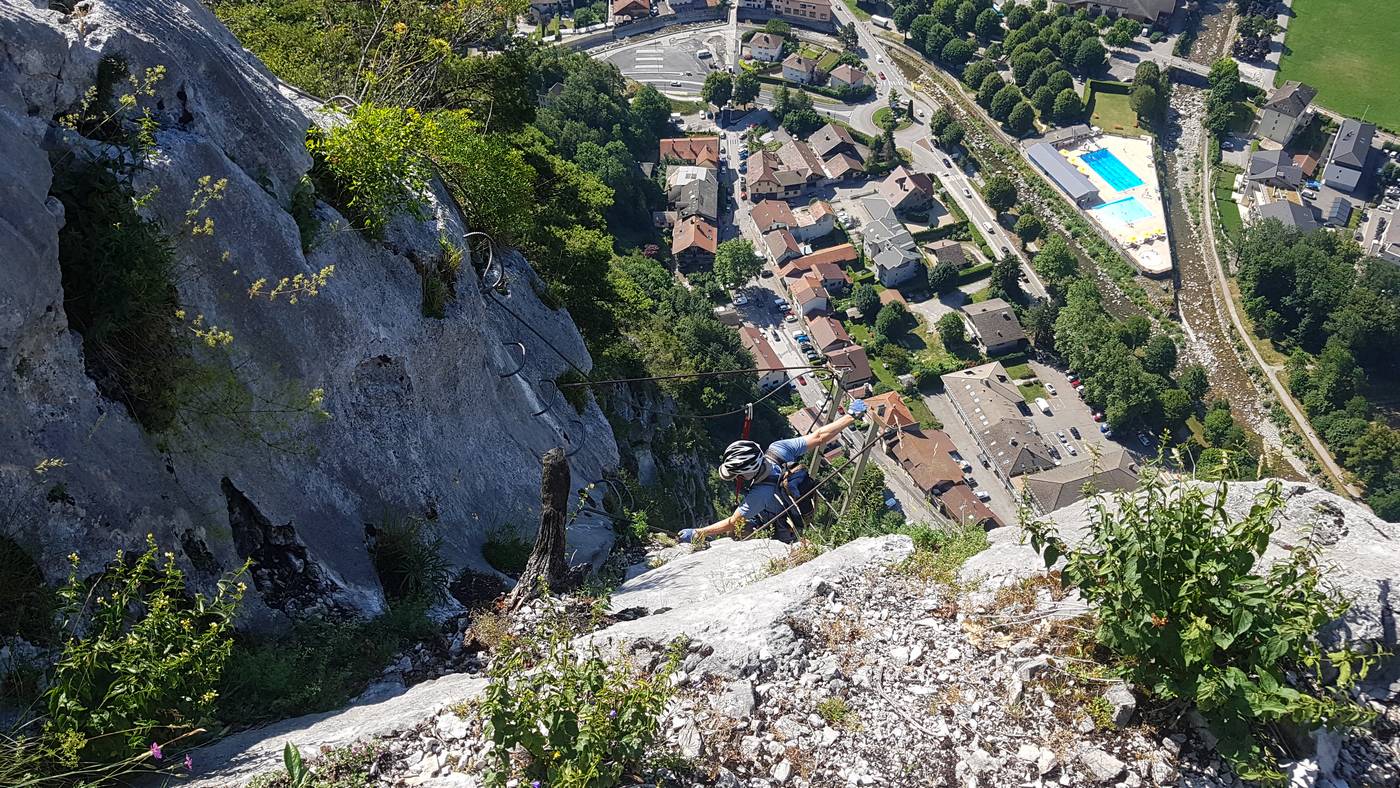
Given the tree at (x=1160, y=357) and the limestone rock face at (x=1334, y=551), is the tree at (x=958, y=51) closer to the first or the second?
the tree at (x=1160, y=357)

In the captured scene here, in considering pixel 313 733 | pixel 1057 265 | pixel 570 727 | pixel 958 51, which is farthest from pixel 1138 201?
pixel 313 733

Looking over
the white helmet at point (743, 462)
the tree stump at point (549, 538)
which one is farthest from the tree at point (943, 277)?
the tree stump at point (549, 538)

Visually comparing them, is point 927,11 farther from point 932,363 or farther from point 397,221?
point 397,221

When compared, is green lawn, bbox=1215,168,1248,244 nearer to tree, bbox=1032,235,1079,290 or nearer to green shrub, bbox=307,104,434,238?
tree, bbox=1032,235,1079,290

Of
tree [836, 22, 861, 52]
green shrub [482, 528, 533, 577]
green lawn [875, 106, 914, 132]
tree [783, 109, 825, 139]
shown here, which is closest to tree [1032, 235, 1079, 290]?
green lawn [875, 106, 914, 132]

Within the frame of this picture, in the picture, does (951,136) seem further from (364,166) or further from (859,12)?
(364,166)

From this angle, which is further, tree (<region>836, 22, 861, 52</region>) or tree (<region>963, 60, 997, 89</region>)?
tree (<region>836, 22, 861, 52</region>)

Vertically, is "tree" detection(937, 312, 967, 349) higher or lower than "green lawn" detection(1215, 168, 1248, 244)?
lower
